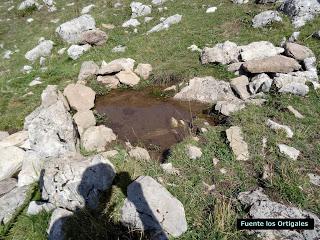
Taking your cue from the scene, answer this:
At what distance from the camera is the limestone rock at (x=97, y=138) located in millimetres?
9531

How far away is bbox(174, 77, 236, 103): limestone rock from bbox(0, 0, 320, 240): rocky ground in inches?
1.4

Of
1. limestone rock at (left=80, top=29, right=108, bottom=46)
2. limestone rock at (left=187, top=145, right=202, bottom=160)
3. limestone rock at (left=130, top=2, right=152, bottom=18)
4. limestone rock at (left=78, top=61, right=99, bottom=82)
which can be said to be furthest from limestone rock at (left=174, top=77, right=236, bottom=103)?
limestone rock at (left=130, top=2, right=152, bottom=18)

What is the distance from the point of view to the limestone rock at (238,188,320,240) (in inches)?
245

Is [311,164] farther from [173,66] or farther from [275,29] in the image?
[275,29]

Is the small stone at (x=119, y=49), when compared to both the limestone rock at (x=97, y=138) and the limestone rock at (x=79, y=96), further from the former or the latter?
the limestone rock at (x=97, y=138)

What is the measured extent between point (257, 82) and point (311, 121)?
7.65 feet

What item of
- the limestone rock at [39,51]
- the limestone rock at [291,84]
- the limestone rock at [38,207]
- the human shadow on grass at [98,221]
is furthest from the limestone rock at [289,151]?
the limestone rock at [39,51]

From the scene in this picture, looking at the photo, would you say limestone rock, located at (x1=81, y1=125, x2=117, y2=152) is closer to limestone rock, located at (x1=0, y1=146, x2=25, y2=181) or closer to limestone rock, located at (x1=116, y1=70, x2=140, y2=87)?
limestone rock, located at (x1=0, y1=146, x2=25, y2=181)

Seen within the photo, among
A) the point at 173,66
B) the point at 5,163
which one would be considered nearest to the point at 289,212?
the point at 5,163

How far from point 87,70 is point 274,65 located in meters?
6.73

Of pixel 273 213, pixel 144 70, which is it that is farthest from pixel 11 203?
pixel 144 70

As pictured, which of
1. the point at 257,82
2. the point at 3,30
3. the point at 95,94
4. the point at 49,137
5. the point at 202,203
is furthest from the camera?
the point at 3,30

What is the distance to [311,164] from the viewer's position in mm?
7871

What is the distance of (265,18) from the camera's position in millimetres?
15203
